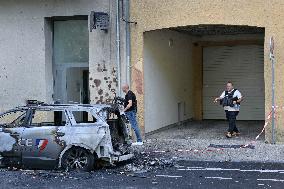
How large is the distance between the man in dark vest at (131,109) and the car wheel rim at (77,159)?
3850 mm

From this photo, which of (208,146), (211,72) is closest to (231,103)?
(208,146)

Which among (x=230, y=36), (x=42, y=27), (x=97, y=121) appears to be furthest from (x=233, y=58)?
(x=97, y=121)

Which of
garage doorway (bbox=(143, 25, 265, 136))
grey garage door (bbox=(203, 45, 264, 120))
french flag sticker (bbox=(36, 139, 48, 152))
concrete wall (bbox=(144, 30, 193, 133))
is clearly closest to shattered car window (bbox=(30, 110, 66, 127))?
french flag sticker (bbox=(36, 139, 48, 152))

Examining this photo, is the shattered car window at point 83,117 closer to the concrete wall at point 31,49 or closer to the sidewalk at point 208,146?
the sidewalk at point 208,146

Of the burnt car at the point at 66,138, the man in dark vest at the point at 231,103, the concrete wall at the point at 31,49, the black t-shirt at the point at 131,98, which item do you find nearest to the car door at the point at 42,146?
the burnt car at the point at 66,138

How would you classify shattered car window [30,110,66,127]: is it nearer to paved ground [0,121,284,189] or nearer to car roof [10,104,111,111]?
car roof [10,104,111,111]

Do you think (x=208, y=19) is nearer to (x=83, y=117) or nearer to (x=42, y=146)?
(x=83, y=117)

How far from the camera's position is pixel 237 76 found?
22891 mm

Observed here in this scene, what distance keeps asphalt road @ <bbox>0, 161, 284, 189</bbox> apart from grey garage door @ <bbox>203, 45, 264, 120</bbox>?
9.85m

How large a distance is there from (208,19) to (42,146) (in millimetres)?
6589

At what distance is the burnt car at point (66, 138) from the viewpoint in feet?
40.4

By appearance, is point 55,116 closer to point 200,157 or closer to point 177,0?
point 200,157

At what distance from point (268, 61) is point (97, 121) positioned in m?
6.04

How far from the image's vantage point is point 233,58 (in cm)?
2288
